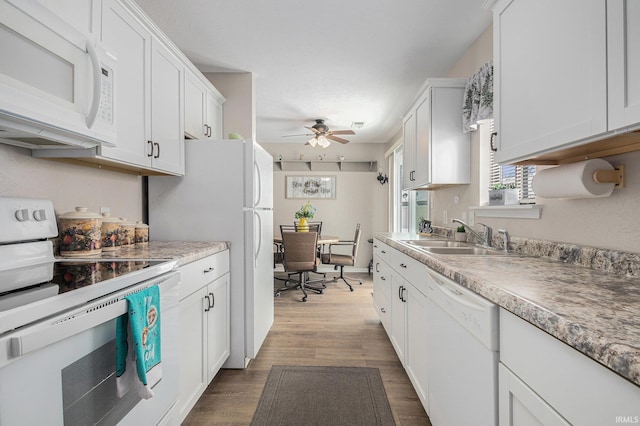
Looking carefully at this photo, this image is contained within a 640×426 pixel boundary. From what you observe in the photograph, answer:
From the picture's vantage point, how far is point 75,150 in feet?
4.64

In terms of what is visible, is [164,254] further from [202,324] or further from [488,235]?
[488,235]

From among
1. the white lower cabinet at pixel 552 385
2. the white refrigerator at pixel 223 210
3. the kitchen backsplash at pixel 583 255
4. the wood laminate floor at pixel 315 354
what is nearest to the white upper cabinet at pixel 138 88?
the white refrigerator at pixel 223 210

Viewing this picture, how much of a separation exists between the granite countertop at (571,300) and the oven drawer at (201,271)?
1.24 metres

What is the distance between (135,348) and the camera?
1.02 meters

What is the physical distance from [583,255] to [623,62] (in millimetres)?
787

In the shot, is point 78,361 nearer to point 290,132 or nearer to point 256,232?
point 256,232

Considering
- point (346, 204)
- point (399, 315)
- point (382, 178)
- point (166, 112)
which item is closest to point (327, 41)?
point (166, 112)

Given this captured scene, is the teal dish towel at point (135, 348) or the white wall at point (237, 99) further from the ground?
the white wall at point (237, 99)

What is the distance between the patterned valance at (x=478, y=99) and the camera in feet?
6.64

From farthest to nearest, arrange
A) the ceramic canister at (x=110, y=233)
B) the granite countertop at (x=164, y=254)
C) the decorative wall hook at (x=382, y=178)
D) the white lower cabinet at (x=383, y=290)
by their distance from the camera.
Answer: the decorative wall hook at (x=382, y=178)
the white lower cabinet at (x=383, y=290)
the ceramic canister at (x=110, y=233)
the granite countertop at (x=164, y=254)

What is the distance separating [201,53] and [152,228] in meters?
1.60

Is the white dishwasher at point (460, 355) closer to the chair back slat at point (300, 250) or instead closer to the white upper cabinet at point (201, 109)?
the white upper cabinet at point (201, 109)

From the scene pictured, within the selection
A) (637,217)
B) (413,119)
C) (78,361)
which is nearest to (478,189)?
(413,119)

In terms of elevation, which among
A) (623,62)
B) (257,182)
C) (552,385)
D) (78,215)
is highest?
(623,62)
